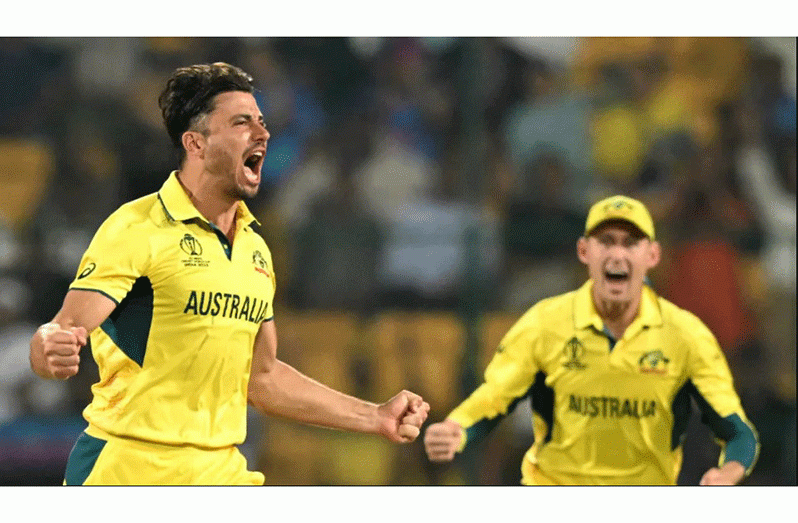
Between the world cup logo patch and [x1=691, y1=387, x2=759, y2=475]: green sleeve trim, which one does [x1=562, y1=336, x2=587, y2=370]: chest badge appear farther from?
the world cup logo patch

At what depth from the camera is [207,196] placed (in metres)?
4.77

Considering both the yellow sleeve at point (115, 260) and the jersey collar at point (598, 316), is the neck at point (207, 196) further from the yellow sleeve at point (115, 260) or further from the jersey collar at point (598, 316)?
the jersey collar at point (598, 316)

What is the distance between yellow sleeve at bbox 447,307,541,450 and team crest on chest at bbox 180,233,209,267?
1498 millimetres

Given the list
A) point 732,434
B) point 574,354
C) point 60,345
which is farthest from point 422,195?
point 60,345

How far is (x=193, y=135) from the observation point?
189 inches

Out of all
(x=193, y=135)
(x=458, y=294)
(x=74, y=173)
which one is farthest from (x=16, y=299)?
(x=193, y=135)

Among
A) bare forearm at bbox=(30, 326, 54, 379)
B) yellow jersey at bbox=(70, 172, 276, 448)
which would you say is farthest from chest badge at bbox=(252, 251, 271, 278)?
bare forearm at bbox=(30, 326, 54, 379)

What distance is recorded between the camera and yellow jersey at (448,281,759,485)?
5629 millimetres

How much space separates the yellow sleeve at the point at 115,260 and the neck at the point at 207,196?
11.9 inches

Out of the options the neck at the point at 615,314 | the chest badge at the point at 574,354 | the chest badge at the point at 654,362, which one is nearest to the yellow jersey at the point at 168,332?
the chest badge at the point at 574,354

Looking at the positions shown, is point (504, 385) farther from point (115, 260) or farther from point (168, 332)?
point (115, 260)

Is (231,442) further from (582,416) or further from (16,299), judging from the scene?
(16,299)

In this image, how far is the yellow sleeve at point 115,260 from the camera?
4.35 meters

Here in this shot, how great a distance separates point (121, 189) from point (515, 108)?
2344 millimetres
